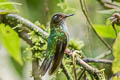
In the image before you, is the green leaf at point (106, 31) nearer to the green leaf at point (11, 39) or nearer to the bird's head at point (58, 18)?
the bird's head at point (58, 18)

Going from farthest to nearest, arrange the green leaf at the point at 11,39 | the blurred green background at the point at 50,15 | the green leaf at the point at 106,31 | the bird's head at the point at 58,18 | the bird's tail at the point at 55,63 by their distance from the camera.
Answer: the blurred green background at the point at 50,15
the green leaf at the point at 11,39
the green leaf at the point at 106,31
the bird's head at the point at 58,18
the bird's tail at the point at 55,63

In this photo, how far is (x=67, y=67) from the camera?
1.37 metres

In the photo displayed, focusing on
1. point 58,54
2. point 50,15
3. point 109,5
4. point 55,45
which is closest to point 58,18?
point 55,45

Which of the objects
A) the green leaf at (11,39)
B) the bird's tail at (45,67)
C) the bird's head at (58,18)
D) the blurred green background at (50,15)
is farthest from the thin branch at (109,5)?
the bird's tail at (45,67)

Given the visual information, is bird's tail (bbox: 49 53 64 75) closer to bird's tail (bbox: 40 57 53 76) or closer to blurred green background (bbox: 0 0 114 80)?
bird's tail (bbox: 40 57 53 76)

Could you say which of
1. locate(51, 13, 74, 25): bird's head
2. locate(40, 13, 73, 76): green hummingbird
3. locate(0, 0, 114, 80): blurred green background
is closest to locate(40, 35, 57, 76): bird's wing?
locate(40, 13, 73, 76): green hummingbird

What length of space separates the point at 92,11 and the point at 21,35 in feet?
3.59

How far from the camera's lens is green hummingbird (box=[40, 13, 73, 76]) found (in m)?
1.19

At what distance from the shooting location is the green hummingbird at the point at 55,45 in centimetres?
119

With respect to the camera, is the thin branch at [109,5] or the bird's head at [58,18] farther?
the thin branch at [109,5]

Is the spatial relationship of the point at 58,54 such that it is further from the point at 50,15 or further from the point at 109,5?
the point at 50,15

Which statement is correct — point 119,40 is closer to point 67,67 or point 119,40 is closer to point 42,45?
point 67,67

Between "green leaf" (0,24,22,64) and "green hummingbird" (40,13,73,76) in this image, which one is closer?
"green hummingbird" (40,13,73,76)

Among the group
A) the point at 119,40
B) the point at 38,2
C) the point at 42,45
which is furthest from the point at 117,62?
the point at 38,2
